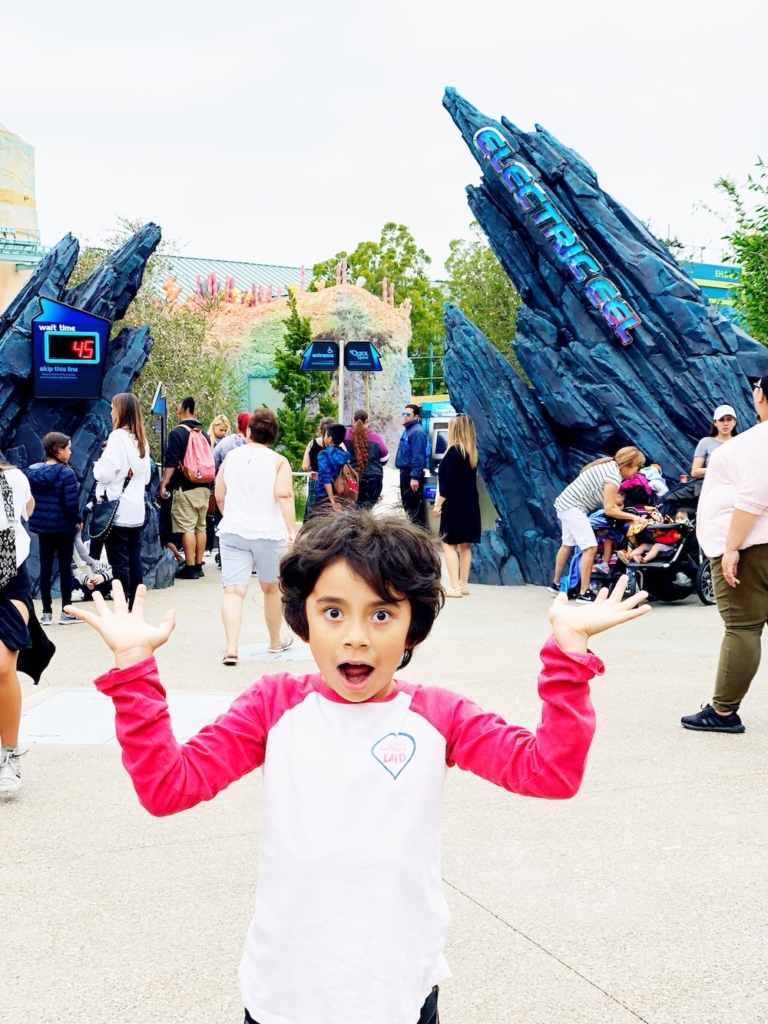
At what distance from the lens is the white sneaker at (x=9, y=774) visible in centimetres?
470

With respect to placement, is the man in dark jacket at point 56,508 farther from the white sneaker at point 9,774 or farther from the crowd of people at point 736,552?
the crowd of people at point 736,552

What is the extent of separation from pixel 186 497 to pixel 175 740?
1044 centimetres

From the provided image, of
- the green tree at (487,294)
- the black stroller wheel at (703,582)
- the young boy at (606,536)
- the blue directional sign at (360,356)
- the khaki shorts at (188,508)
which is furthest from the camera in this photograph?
the green tree at (487,294)

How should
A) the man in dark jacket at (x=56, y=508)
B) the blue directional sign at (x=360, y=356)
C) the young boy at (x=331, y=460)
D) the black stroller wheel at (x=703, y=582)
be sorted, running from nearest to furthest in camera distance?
the man in dark jacket at (x=56, y=508)
the black stroller wheel at (x=703, y=582)
the young boy at (x=331, y=460)
the blue directional sign at (x=360, y=356)

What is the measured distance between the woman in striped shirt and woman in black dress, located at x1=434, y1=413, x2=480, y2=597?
995mm

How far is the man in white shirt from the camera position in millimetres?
5523

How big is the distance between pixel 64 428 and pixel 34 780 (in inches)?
274

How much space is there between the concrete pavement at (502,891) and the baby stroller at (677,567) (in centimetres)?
409

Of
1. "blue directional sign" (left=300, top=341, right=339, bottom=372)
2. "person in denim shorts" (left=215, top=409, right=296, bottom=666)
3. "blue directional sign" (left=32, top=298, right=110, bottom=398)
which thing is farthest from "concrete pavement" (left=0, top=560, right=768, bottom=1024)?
"blue directional sign" (left=300, top=341, right=339, bottom=372)

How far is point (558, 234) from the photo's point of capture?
1223 centimetres

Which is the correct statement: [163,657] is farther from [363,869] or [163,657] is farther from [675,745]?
[363,869]

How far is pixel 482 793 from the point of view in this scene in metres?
4.79

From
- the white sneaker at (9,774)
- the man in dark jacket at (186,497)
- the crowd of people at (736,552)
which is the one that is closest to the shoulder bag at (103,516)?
the man in dark jacket at (186,497)

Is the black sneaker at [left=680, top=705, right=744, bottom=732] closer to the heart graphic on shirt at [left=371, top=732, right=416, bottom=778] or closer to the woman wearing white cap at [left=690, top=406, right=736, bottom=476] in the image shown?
the heart graphic on shirt at [left=371, top=732, right=416, bottom=778]
